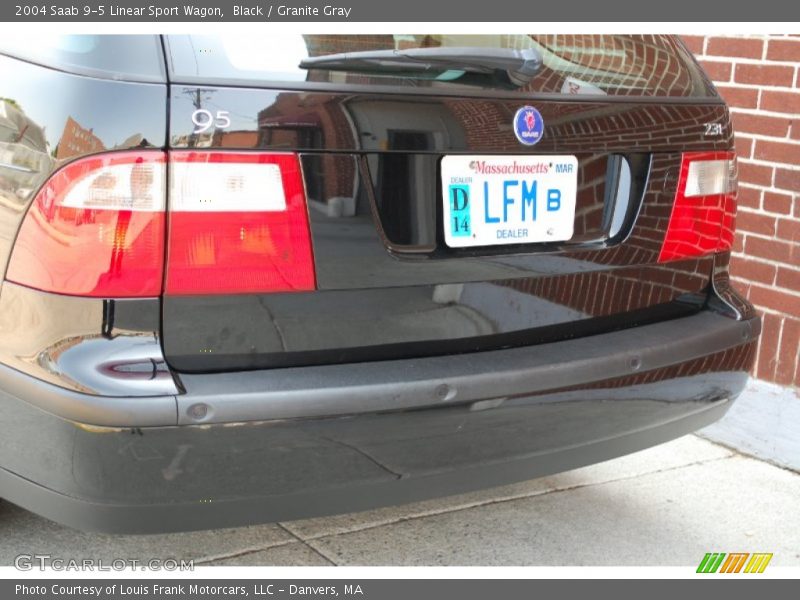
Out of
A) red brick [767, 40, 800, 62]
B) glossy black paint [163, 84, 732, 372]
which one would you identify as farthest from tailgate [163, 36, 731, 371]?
red brick [767, 40, 800, 62]

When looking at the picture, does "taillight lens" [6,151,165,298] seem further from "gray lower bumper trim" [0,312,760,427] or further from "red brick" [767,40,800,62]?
"red brick" [767,40,800,62]

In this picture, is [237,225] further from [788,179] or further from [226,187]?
[788,179]

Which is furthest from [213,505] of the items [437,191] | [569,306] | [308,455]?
[569,306]

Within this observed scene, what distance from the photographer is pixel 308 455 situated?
218 cm

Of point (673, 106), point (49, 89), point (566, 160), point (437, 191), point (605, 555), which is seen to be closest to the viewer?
point (49, 89)

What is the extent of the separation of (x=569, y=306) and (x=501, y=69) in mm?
625

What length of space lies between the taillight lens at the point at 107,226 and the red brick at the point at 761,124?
104 inches

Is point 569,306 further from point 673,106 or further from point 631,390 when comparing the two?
point 673,106

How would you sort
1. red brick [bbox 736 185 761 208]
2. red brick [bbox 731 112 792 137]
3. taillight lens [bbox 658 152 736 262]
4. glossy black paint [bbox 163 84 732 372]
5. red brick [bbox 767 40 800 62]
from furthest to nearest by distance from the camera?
red brick [bbox 736 185 761 208] < red brick [bbox 731 112 792 137] < red brick [bbox 767 40 800 62] < taillight lens [bbox 658 152 736 262] < glossy black paint [bbox 163 84 732 372]

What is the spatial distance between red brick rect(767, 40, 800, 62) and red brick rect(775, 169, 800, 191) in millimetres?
412

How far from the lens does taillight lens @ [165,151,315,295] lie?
212 cm

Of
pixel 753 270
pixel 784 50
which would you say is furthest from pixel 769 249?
pixel 784 50

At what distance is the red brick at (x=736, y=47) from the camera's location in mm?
3926

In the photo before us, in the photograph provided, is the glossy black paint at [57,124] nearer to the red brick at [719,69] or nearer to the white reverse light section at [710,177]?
the white reverse light section at [710,177]
